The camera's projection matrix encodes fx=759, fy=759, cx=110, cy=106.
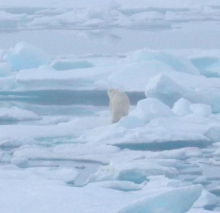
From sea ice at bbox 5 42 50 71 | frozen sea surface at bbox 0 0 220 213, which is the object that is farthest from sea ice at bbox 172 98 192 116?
sea ice at bbox 5 42 50 71

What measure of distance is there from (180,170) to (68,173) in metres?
0.66

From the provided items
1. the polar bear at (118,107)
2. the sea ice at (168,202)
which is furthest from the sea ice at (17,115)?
the sea ice at (168,202)

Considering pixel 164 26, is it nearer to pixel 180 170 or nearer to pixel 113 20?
pixel 113 20

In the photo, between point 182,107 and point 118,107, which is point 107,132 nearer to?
point 118,107

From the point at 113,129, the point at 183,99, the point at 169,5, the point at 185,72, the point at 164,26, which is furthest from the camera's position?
the point at 169,5

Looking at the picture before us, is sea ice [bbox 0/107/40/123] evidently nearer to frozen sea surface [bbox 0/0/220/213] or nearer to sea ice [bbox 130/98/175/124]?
frozen sea surface [bbox 0/0/220/213]

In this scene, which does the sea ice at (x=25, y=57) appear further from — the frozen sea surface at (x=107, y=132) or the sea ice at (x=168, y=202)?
the sea ice at (x=168, y=202)

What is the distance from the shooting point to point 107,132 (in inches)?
210

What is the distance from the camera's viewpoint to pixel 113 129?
17.6 ft

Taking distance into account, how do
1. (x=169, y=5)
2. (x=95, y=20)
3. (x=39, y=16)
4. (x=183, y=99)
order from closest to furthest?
1. (x=183, y=99)
2. (x=95, y=20)
3. (x=39, y=16)
4. (x=169, y=5)

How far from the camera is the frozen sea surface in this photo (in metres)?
3.66

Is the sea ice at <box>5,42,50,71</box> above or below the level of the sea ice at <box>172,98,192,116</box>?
above

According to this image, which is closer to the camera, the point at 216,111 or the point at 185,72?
the point at 216,111

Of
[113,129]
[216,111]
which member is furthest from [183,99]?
[113,129]
